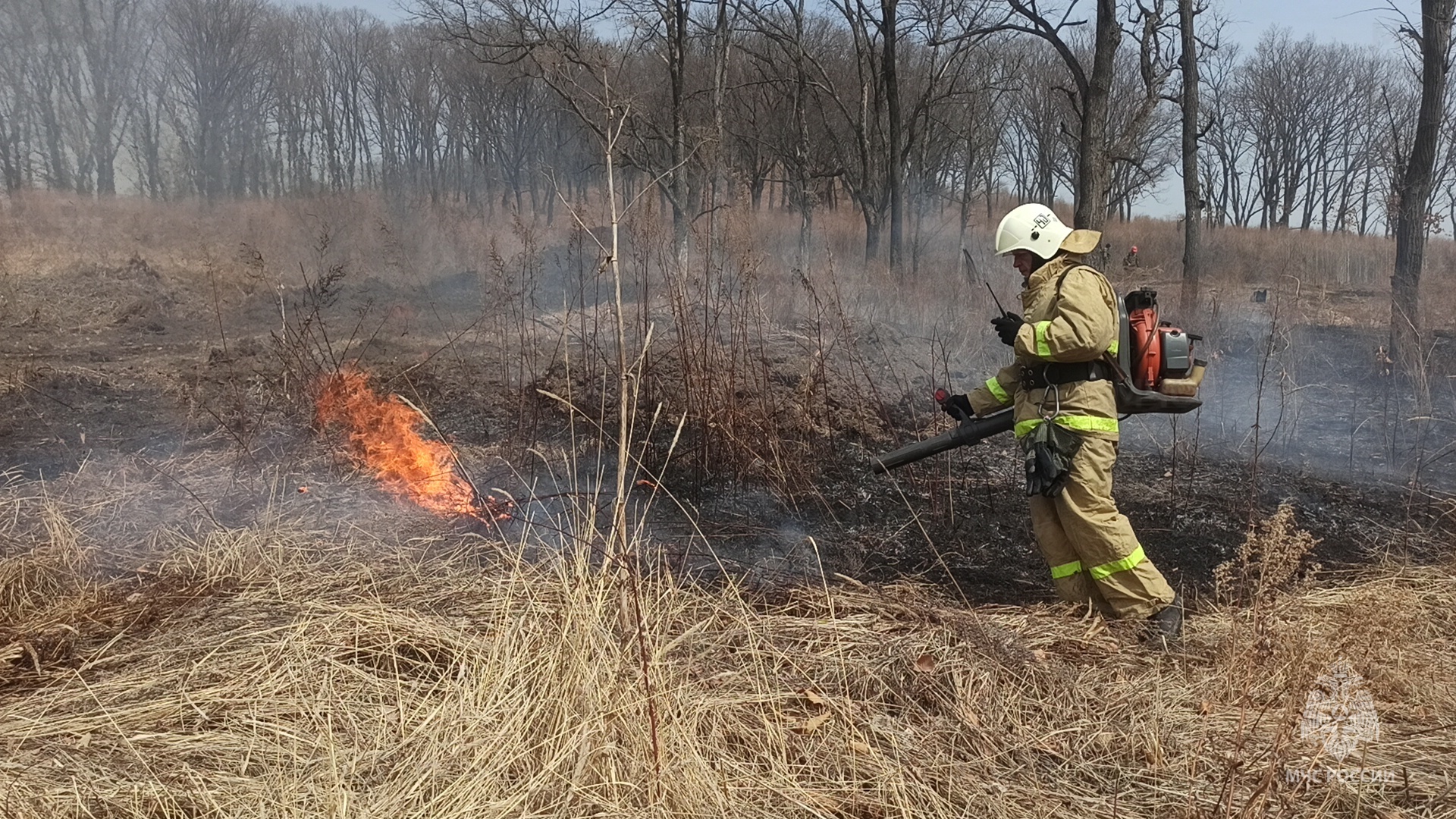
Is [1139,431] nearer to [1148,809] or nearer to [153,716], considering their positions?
[1148,809]

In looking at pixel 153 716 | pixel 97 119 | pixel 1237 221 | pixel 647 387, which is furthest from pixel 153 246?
pixel 1237 221

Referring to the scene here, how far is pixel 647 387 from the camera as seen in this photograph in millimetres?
6660

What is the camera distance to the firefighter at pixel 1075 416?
343 cm

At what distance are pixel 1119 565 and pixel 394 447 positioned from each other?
405 cm

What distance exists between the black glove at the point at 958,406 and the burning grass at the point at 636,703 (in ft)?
2.97

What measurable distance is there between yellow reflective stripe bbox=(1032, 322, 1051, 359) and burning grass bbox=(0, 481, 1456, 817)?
1088mm

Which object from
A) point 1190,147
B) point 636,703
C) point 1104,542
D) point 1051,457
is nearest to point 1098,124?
point 1190,147

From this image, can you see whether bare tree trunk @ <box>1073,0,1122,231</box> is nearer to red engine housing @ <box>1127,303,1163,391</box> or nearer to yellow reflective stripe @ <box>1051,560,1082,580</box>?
red engine housing @ <box>1127,303,1163,391</box>

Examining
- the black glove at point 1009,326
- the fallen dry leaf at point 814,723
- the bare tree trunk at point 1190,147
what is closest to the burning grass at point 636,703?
the fallen dry leaf at point 814,723

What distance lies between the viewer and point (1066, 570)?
363 centimetres

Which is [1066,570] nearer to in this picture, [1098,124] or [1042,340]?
[1042,340]

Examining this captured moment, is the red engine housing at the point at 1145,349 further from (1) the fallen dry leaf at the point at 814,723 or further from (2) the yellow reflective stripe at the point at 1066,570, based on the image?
(1) the fallen dry leaf at the point at 814,723

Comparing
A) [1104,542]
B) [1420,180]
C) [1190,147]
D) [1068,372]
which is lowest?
[1104,542]

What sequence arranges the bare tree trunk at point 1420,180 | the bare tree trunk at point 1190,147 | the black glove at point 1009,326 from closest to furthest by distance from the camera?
1. the black glove at point 1009,326
2. the bare tree trunk at point 1420,180
3. the bare tree trunk at point 1190,147
